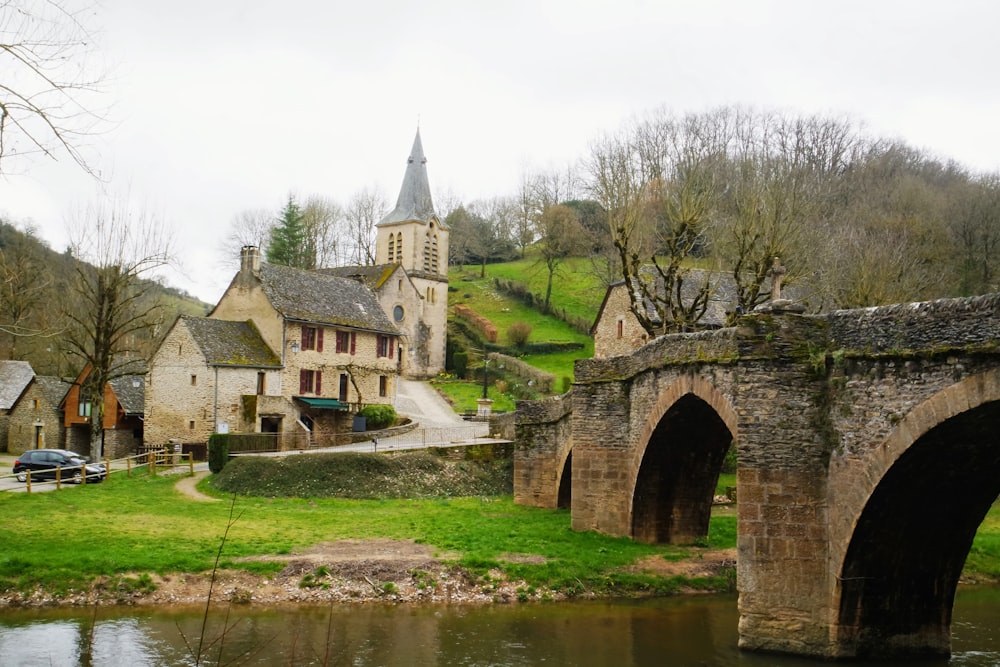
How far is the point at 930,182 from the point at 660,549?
149 ft

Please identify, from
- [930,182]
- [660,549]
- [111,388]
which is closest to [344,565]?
[660,549]

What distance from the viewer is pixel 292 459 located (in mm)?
32031

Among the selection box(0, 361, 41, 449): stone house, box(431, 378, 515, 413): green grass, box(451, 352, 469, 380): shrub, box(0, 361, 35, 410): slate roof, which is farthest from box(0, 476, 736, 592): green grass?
box(451, 352, 469, 380): shrub

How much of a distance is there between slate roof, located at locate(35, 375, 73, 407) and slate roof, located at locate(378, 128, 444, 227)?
80.2 feet

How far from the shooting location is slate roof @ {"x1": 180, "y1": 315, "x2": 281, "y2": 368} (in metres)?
38.9

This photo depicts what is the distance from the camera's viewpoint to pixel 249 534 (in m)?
22.6

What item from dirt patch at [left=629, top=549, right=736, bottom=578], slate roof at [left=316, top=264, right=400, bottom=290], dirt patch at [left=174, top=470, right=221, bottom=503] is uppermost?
slate roof at [left=316, top=264, right=400, bottom=290]

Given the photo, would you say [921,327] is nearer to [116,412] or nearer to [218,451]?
[218,451]

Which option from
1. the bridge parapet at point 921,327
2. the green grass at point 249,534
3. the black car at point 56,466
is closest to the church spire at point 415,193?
the black car at point 56,466

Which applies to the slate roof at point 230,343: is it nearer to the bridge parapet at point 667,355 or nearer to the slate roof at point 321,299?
the slate roof at point 321,299

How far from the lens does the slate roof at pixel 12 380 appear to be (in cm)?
4938

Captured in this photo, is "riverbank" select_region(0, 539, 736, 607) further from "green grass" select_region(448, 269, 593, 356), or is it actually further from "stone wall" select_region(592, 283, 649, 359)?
"green grass" select_region(448, 269, 593, 356)

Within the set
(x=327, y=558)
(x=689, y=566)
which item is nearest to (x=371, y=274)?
(x=327, y=558)

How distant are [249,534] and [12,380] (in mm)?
34522
